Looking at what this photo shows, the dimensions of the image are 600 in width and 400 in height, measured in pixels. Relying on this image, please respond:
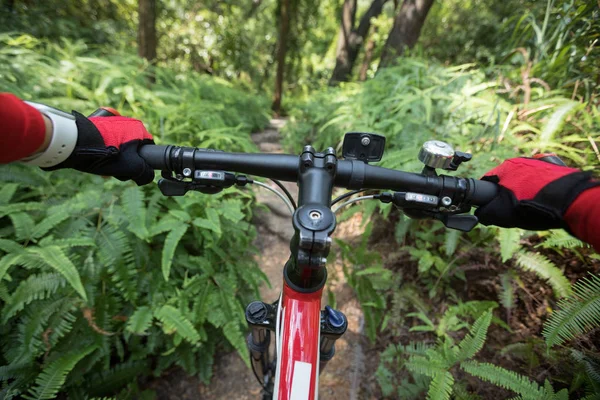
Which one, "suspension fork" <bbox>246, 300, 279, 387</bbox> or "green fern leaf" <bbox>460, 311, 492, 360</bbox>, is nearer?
"suspension fork" <bbox>246, 300, 279, 387</bbox>

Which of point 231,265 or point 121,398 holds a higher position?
point 231,265

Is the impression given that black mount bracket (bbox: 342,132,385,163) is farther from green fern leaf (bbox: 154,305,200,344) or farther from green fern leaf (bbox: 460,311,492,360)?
green fern leaf (bbox: 154,305,200,344)

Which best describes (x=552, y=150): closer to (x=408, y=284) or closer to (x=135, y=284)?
(x=408, y=284)

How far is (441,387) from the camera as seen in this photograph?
1.84 metres

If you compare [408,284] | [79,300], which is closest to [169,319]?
[79,300]

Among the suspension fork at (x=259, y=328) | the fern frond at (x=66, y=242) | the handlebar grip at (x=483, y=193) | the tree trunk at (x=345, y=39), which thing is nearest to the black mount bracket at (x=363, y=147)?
the handlebar grip at (x=483, y=193)

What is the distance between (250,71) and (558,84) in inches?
587

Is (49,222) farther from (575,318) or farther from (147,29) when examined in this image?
(147,29)

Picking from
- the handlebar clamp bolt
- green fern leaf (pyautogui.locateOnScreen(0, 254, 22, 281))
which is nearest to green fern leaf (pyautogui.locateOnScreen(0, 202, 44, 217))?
green fern leaf (pyautogui.locateOnScreen(0, 254, 22, 281))

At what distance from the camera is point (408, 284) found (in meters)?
2.95

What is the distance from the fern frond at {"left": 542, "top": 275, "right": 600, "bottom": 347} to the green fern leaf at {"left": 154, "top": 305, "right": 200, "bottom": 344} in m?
2.55

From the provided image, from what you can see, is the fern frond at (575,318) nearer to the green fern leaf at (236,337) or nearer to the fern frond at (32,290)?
the green fern leaf at (236,337)

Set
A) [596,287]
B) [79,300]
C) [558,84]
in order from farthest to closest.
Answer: [558,84], [79,300], [596,287]

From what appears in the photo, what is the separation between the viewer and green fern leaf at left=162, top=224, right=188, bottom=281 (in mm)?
2375
